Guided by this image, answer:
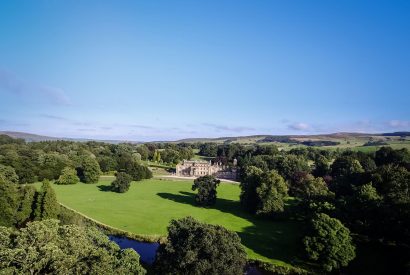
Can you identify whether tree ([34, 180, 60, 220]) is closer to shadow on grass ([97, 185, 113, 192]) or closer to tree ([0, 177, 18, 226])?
tree ([0, 177, 18, 226])

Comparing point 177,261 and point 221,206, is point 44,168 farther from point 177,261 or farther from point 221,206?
point 177,261

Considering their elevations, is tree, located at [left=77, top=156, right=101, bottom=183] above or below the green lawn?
above

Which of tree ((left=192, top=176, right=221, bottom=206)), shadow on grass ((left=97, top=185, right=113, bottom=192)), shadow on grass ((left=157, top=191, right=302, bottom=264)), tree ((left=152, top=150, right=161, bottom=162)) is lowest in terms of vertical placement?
shadow on grass ((left=157, top=191, right=302, bottom=264))

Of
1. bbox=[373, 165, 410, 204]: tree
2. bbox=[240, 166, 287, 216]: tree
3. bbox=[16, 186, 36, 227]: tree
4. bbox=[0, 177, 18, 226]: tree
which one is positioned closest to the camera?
bbox=[373, 165, 410, 204]: tree

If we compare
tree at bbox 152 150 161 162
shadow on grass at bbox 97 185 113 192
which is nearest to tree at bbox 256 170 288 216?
shadow on grass at bbox 97 185 113 192

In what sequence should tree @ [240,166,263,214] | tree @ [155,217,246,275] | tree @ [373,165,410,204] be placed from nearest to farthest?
tree @ [155,217,246,275] → tree @ [373,165,410,204] → tree @ [240,166,263,214]

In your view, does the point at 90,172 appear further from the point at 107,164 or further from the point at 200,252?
the point at 200,252

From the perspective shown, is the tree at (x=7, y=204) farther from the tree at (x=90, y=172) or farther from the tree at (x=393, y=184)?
the tree at (x=393, y=184)

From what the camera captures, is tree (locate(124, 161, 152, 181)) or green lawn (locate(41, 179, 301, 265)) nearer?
green lawn (locate(41, 179, 301, 265))

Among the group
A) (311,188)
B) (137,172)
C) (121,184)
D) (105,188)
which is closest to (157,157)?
(137,172)
